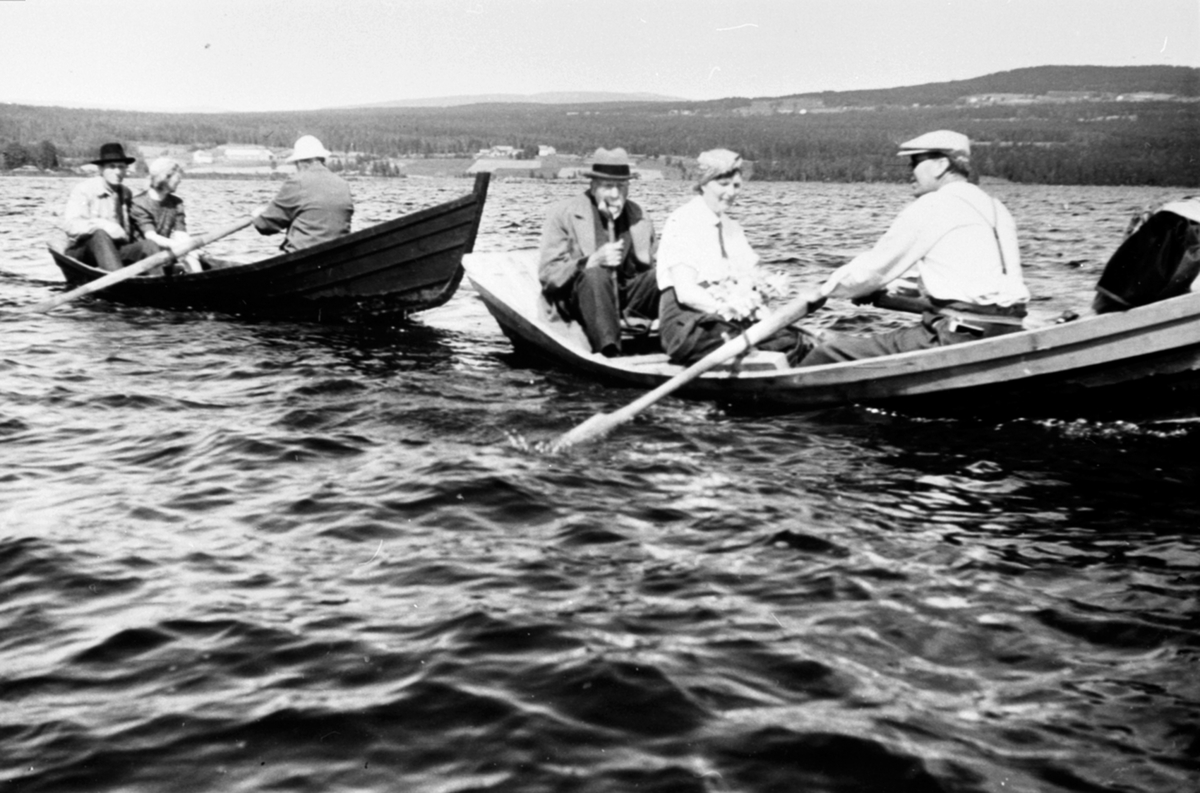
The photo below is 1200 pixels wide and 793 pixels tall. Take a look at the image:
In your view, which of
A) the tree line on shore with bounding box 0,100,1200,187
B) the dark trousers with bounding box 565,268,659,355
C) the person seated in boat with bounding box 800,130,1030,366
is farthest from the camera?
the tree line on shore with bounding box 0,100,1200,187

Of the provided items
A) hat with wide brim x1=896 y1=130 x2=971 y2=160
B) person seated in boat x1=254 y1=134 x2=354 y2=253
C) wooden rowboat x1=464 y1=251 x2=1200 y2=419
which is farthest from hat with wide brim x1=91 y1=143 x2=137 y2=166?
hat with wide brim x1=896 y1=130 x2=971 y2=160

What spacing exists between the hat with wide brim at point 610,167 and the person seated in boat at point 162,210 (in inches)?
220

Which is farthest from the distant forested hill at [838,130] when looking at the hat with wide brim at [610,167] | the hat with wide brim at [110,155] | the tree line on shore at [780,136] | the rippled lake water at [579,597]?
the rippled lake water at [579,597]

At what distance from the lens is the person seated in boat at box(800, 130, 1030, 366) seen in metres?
7.05

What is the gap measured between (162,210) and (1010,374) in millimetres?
9538

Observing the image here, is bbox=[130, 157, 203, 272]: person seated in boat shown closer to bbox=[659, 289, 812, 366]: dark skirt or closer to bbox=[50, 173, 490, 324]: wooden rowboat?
bbox=[50, 173, 490, 324]: wooden rowboat

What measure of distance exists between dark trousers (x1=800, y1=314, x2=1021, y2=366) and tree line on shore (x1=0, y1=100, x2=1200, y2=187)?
68125 millimetres

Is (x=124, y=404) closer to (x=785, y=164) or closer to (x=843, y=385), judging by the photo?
(x=843, y=385)

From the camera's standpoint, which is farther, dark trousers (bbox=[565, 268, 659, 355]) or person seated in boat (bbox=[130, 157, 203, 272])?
person seated in boat (bbox=[130, 157, 203, 272])

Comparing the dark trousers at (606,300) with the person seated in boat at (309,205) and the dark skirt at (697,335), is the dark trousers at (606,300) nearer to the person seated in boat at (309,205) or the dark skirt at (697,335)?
the dark skirt at (697,335)

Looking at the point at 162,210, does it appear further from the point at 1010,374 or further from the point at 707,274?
the point at 1010,374

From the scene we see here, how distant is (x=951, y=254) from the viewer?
7.12 metres

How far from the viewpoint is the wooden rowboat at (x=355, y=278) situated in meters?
11.3

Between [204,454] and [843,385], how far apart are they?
402 centimetres
